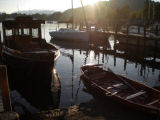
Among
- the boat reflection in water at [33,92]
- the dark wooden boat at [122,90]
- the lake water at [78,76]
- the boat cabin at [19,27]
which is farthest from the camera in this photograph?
the boat cabin at [19,27]

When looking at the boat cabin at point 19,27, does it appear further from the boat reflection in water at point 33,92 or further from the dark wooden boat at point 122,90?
the dark wooden boat at point 122,90

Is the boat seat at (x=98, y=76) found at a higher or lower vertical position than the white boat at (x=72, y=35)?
lower

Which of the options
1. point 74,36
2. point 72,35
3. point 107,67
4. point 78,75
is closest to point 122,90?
point 78,75

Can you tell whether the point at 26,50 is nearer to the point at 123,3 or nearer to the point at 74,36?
the point at 74,36

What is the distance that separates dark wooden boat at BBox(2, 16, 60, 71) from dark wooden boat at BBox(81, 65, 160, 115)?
2.78 m

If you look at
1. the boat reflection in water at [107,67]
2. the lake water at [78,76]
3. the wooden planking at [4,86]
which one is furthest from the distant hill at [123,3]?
the wooden planking at [4,86]

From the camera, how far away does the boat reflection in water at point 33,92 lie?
11.0 m

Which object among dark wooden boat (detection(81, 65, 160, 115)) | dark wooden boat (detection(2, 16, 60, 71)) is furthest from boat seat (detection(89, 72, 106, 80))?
dark wooden boat (detection(2, 16, 60, 71))

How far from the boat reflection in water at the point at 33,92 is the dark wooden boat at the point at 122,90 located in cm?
239

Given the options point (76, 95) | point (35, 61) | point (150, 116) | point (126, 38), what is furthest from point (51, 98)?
point (126, 38)

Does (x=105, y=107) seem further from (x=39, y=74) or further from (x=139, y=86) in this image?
(x=39, y=74)

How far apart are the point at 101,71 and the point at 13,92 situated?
609 centimetres

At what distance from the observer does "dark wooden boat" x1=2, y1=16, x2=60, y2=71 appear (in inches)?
514

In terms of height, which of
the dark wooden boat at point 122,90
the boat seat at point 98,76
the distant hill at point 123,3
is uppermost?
the distant hill at point 123,3
